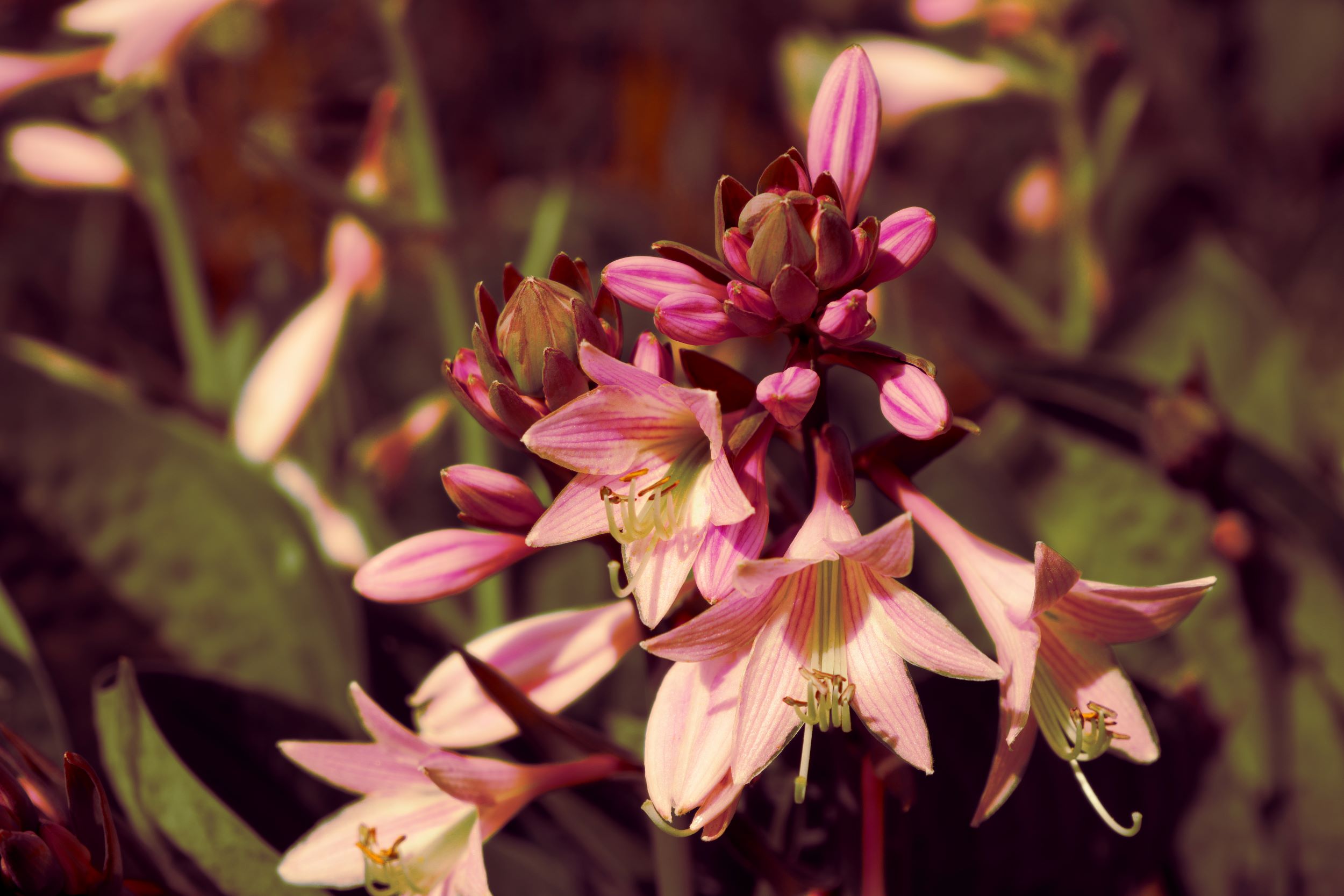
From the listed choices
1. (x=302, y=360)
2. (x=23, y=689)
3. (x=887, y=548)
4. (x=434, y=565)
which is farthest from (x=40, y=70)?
(x=887, y=548)

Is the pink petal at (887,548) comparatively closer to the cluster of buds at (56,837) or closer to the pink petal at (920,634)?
the pink petal at (920,634)

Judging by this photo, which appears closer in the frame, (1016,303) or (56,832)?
(56,832)

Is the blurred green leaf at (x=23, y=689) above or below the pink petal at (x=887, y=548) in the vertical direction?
below

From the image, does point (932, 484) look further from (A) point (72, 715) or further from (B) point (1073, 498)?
(A) point (72, 715)

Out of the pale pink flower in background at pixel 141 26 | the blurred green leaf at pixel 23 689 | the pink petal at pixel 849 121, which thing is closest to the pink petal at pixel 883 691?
the pink petal at pixel 849 121

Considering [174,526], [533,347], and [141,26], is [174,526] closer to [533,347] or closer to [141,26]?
[141,26]

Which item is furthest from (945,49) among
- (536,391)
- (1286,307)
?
(536,391)
